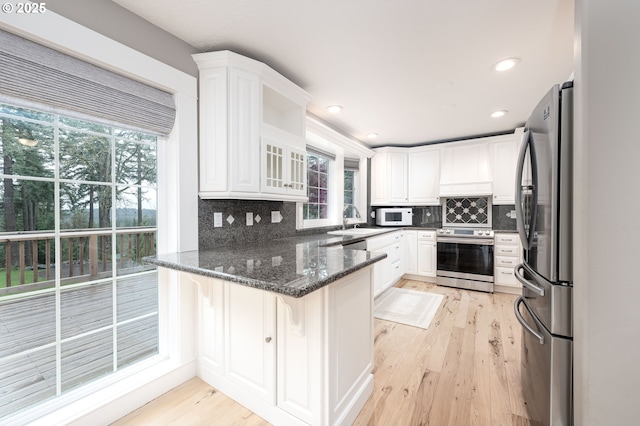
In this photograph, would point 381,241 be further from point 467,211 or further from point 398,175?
point 467,211

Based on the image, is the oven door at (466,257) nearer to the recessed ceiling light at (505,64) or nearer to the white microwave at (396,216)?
the white microwave at (396,216)

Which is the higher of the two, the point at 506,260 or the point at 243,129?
the point at 243,129

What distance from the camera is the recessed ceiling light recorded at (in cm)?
208

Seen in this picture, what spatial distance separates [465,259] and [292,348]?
3458 millimetres

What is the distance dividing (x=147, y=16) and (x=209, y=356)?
2.25m

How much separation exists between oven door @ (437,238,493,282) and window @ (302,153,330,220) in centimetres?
194

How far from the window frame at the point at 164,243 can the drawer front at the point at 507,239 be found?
3985 millimetres

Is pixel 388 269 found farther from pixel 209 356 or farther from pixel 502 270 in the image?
pixel 209 356

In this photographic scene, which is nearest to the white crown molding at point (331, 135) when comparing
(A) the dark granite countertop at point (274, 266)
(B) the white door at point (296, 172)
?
(B) the white door at point (296, 172)

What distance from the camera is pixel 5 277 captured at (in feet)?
4.14

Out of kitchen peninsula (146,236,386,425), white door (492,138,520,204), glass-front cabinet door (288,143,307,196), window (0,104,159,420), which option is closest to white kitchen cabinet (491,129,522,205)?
white door (492,138,520,204)

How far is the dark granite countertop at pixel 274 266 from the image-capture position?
110cm

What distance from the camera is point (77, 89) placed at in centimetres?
137

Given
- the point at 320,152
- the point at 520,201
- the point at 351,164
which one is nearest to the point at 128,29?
the point at 320,152
